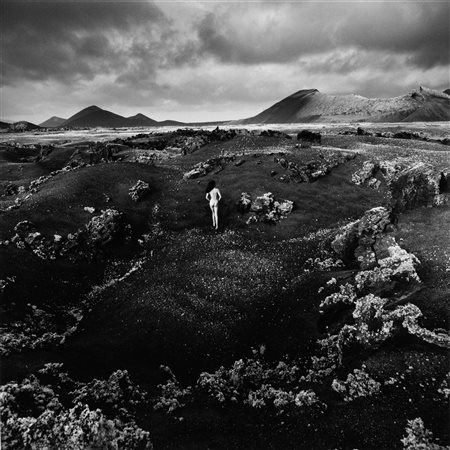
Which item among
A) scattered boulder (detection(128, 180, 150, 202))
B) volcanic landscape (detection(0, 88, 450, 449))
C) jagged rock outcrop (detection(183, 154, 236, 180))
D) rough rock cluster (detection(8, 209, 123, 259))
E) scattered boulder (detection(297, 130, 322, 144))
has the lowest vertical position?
volcanic landscape (detection(0, 88, 450, 449))

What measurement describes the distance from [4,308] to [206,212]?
83.3 ft

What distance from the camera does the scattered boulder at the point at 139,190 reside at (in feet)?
165

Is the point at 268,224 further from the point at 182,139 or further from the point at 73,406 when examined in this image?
the point at 182,139

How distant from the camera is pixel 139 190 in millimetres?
51031

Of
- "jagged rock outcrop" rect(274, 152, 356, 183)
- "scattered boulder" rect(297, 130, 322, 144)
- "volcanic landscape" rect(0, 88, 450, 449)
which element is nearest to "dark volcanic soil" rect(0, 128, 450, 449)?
"volcanic landscape" rect(0, 88, 450, 449)

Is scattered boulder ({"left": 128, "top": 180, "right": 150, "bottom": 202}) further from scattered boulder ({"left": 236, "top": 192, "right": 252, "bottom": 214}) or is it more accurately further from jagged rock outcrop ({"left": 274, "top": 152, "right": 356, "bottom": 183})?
jagged rock outcrop ({"left": 274, "top": 152, "right": 356, "bottom": 183})

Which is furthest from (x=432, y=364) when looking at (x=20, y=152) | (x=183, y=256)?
(x=20, y=152)

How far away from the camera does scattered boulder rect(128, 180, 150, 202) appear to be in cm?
5022

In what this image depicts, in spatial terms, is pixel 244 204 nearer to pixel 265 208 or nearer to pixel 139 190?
pixel 265 208

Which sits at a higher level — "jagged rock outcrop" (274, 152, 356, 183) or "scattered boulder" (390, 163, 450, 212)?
"jagged rock outcrop" (274, 152, 356, 183)

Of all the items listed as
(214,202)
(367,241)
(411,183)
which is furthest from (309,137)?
(367,241)

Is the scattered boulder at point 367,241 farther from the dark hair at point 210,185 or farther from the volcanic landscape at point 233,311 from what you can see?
the dark hair at point 210,185

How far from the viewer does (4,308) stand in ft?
91.1

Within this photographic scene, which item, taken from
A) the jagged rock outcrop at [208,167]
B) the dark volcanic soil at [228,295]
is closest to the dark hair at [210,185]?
the dark volcanic soil at [228,295]
